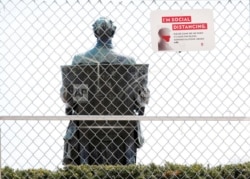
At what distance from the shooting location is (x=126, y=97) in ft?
20.3

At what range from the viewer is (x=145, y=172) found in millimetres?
6598

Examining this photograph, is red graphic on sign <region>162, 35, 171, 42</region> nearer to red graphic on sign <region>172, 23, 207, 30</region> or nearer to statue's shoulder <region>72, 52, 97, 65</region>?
red graphic on sign <region>172, 23, 207, 30</region>

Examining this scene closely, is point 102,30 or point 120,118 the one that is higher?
point 102,30

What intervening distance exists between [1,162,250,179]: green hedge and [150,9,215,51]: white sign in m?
2.70

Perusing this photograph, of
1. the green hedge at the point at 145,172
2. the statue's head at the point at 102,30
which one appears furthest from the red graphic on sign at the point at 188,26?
the green hedge at the point at 145,172

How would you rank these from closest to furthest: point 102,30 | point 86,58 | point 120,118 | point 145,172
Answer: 1. point 120,118
2. point 86,58
3. point 145,172
4. point 102,30

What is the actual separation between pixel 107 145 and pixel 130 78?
43.8 inches

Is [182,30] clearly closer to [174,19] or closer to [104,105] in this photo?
[174,19]

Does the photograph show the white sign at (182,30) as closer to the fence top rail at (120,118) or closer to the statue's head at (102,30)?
the fence top rail at (120,118)

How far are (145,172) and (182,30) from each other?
2982mm

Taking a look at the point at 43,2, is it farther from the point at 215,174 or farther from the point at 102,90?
the point at 215,174

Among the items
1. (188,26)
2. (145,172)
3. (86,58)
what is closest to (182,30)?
(188,26)

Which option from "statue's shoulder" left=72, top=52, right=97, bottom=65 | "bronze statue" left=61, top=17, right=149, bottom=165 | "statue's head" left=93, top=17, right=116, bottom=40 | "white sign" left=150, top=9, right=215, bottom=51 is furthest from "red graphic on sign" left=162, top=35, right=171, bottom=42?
"statue's head" left=93, top=17, right=116, bottom=40

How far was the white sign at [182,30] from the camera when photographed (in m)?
3.88
